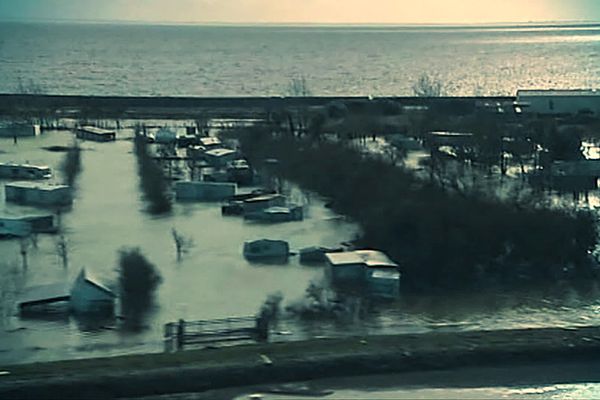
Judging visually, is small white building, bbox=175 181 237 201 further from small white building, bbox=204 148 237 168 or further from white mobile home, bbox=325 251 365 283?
white mobile home, bbox=325 251 365 283

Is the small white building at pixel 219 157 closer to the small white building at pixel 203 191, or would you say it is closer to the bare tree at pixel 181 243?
the small white building at pixel 203 191

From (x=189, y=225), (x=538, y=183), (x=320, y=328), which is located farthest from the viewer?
(x=538, y=183)

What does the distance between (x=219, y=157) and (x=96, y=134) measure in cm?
500

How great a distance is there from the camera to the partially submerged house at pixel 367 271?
9.89 m

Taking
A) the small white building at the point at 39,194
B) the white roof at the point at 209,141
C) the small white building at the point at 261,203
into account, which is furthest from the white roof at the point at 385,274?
the white roof at the point at 209,141

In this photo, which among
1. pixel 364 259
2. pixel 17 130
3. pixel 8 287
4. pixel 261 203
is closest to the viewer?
pixel 8 287

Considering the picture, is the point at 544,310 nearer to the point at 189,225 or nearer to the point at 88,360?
the point at 88,360

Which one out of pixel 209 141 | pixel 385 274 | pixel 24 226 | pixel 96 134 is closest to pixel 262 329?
pixel 385 274

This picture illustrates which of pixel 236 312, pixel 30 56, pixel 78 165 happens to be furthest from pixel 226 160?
pixel 30 56

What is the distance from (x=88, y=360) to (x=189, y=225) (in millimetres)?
5936

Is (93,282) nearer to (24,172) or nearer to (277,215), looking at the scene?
(277,215)

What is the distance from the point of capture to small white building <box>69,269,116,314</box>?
9195 mm

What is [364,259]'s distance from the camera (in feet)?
34.2

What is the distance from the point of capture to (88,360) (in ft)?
24.3
